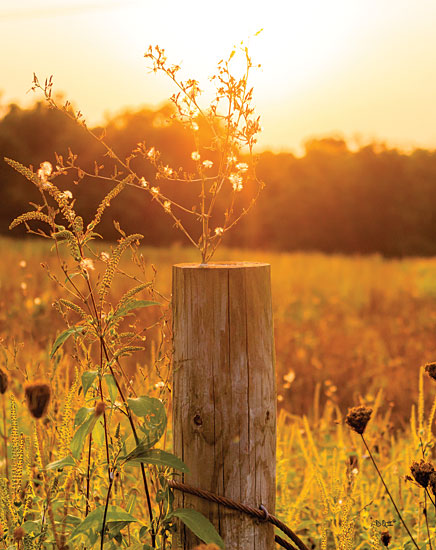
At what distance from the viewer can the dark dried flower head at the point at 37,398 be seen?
1.40 m

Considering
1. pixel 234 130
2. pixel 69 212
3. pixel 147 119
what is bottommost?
pixel 69 212

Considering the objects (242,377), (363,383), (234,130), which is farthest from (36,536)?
(363,383)

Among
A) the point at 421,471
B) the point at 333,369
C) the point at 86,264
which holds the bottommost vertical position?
the point at 333,369

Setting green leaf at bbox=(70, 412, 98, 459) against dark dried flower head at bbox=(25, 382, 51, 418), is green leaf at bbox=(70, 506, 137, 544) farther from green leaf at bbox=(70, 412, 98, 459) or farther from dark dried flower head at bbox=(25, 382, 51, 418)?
dark dried flower head at bbox=(25, 382, 51, 418)

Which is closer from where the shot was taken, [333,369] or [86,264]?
[86,264]

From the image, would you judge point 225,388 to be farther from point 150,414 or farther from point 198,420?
point 150,414

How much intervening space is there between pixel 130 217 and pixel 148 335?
2144 cm

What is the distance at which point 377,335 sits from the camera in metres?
8.83

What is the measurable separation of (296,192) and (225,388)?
32464mm

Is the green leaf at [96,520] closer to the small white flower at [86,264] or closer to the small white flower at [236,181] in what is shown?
the small white flower at [86,264]

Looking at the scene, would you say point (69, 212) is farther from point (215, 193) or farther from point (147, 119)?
point (147, 119)

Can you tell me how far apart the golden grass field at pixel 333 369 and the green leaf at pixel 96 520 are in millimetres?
484

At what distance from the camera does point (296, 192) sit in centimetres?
3375

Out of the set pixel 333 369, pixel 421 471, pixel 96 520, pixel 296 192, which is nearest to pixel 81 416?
pixel 96 520
